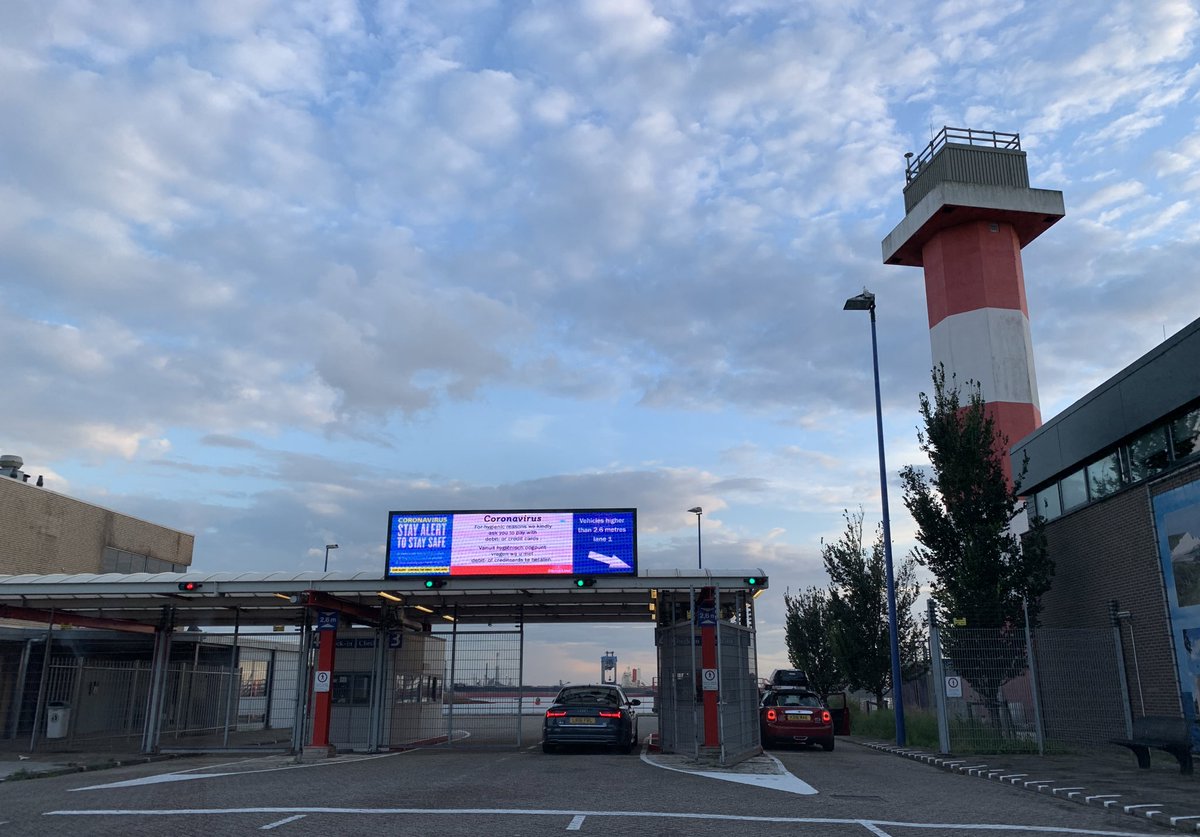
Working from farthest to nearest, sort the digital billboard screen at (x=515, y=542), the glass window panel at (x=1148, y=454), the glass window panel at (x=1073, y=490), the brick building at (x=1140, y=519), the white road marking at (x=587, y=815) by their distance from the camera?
the glass window panel at (x=1073, y=490) → the digital billboard screen at (x=515, y=542) → the glass window panel at (x=1148, y=454) → the brick building at (x=1140, y=519) → the white road marking at (x=587, y=815)

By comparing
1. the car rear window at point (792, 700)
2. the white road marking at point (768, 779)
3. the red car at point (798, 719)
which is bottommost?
the white road marking at point (768, 779)

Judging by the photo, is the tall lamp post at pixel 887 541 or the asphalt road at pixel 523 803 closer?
the asphalt road at pixel 523 803

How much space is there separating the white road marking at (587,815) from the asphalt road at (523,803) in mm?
22

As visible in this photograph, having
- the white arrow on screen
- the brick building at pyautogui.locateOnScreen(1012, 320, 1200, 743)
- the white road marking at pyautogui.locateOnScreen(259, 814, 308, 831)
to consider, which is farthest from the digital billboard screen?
the white road marking at pyautogui.locateOnScreen(259, 814, 308, 831)

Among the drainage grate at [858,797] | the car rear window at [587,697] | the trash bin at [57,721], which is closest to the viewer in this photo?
the drainage grate at [858,797]

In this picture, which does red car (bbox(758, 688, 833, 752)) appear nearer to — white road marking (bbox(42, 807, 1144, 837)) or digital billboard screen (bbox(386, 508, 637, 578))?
digital billboard screen (bbox(386, 508, 637, 578))

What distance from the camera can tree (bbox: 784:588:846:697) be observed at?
130ft

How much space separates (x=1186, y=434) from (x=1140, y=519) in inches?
96.6

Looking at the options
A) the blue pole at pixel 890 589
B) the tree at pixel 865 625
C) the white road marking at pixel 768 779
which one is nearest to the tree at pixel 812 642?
the tree at pixel 865 625

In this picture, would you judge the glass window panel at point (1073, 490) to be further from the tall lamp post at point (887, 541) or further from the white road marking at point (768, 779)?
the white road marking at point (768, 779)

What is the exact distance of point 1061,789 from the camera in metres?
12.9

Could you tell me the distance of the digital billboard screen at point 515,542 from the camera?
2094 cm

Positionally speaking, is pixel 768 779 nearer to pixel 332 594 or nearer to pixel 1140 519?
pixel 1140 519

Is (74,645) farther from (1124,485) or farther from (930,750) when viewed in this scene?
(1124,485)
